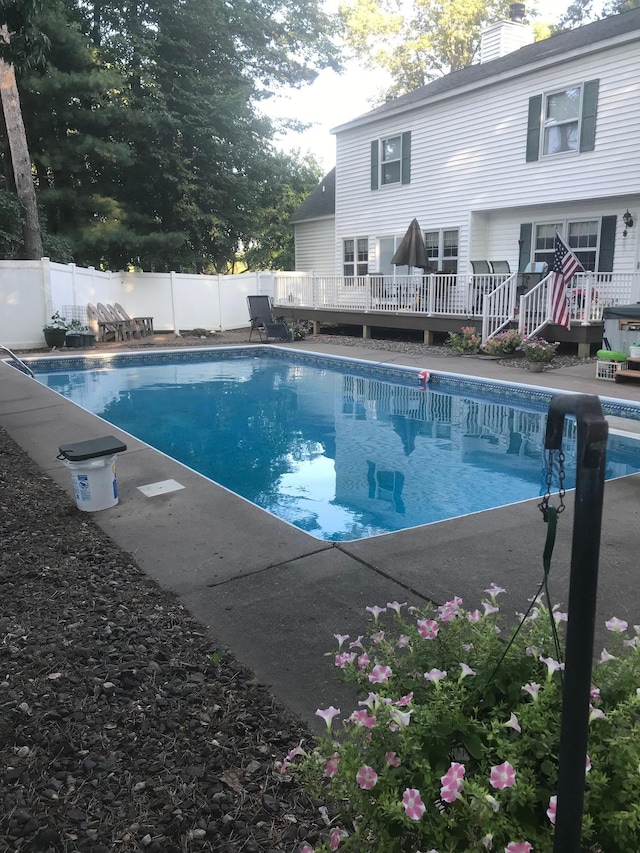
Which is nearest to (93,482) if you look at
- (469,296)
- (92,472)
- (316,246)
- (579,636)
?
(92,472)

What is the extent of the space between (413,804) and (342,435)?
7167 millimetres

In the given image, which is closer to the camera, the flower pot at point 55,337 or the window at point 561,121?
the window at point 561,121

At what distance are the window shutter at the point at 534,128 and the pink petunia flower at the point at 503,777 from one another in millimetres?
14593

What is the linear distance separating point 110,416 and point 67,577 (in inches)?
246

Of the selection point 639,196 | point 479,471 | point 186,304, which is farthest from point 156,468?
point 186,304

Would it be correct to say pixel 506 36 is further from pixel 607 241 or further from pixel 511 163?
pixel 607 241

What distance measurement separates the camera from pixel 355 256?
18.9m

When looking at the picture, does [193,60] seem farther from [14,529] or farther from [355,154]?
[14,529]

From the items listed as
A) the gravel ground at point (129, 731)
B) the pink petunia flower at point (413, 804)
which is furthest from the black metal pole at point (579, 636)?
the gravel ground at point (129, 731)

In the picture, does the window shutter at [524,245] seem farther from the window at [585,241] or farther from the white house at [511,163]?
the window at [585,241]

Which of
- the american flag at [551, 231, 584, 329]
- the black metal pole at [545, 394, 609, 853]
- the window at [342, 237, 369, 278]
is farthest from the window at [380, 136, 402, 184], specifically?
the black metal pole at [545, 394, 609, 853]

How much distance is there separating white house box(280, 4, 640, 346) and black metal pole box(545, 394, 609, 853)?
11565mm

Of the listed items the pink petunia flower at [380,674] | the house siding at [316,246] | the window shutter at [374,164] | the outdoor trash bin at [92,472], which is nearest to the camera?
the pink petunia flower at [380,674]

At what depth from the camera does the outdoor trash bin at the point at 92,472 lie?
14.9 ft
